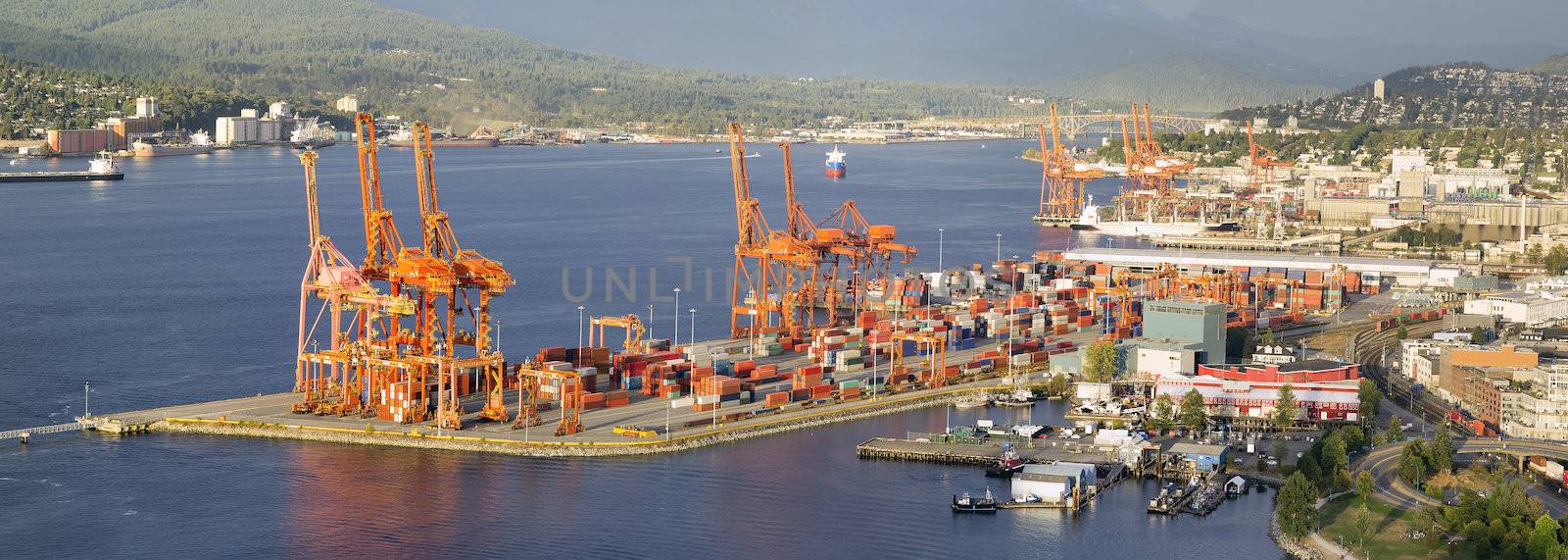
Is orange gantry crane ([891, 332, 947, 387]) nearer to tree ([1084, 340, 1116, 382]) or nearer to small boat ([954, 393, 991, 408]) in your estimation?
small boat ([954, 393, 991, 408])

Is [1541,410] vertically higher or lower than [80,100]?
lower

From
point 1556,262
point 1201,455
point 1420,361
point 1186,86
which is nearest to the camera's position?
point 1201,455

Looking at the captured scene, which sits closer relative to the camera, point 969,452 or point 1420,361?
point 969,452

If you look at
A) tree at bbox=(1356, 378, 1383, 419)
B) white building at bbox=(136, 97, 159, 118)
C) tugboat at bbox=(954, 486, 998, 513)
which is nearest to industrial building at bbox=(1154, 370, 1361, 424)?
tree at bbox=(1356, 378, 1383, 419)

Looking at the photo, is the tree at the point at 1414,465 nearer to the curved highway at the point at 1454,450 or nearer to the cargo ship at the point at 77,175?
the curved highway at the point at 1454,450

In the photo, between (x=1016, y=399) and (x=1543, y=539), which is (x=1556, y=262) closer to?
(x=1016, y=399)

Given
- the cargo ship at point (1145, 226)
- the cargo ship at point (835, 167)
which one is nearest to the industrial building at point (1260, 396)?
the cargo ship at point (1145, 226)

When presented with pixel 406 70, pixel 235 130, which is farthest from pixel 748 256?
pixel 406 70
